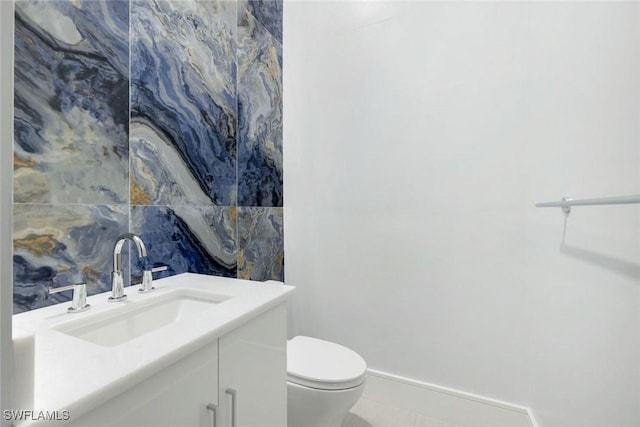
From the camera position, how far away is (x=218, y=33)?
169 centimetres

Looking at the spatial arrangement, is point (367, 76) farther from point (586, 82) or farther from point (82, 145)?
point (82, 145)

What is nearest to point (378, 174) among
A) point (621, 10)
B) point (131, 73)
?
point (621, 10)

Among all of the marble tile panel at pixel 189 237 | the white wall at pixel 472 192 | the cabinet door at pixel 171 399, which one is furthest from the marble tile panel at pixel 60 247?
the white wall at pixel 472 192

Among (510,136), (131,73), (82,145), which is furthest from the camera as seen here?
(510,136)

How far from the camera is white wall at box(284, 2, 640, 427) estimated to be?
99cm

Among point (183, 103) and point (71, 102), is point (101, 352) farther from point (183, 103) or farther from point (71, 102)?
point (183, 103)

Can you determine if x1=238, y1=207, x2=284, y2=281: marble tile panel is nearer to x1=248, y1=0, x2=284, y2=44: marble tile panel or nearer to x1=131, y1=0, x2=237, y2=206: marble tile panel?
x1=131, y1=0, x2=237, y2=206: marble tile panel

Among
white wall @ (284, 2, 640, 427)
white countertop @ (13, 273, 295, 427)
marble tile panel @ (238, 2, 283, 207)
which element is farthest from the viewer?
marble tile panel @ (238, 2, 283, 207)

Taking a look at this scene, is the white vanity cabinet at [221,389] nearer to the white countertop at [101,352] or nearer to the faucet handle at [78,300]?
the white countertop at [101,352]

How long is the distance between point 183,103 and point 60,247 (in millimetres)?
810

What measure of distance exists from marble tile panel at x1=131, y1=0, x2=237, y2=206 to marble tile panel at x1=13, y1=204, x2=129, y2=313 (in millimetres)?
181

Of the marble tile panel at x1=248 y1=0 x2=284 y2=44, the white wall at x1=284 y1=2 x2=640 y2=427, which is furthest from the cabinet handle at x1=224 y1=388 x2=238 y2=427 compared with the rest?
the marble tile panel at x1=248 y1=0 x2=284 y2=44

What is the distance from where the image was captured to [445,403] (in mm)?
1611

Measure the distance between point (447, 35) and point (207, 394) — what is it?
6.24 ft
